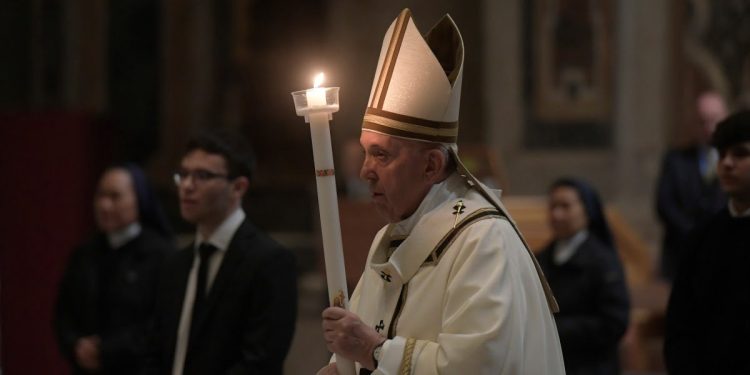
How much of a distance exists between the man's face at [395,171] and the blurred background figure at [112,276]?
226 centimetres

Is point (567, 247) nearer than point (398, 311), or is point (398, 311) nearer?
point (398, 311)

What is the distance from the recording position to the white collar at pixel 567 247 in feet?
16.1

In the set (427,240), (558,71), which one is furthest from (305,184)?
(427,240)

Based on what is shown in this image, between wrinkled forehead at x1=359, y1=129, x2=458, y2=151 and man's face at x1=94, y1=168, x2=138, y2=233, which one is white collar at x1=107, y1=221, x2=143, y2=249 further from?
wrinkled forehead at x1=359, y1=129, x2=458, y2=151

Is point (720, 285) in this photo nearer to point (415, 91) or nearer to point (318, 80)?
point (415, 91)

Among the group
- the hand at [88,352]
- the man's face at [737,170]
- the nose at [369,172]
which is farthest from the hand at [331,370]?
the hand at [88,352]

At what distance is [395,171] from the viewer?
276 cm

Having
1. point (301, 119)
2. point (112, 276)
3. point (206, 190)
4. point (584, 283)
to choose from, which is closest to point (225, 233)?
Answer: point (206, 190)

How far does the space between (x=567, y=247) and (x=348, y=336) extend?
251 centimetres

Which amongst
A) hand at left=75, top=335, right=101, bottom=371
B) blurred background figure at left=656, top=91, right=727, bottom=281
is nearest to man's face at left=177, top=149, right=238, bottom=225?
hand at left=75, top=335, right=101, bottom=371

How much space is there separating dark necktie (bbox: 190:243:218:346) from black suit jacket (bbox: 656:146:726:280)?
359 centimetres

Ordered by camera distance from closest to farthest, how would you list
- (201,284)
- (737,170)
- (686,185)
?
1. (737,170)
2. (201,284)
3. (686,185)

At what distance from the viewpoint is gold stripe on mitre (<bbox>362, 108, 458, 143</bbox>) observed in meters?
2.76

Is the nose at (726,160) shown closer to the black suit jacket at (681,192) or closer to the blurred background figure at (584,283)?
the blurred background figure at (584,283)
